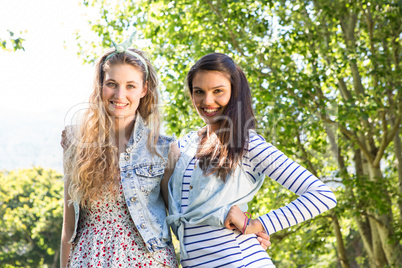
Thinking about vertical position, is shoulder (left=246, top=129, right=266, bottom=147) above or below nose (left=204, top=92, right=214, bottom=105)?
below

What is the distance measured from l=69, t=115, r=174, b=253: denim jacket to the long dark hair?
0.25 meters

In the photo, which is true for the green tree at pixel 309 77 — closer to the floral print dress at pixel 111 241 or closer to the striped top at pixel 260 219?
the striped top at pixel 260 219

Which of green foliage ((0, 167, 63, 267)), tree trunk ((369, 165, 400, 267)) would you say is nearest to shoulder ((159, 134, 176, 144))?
tree trunk ((369, 165, 400, 267))

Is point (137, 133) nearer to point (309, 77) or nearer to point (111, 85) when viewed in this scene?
point (111, 85)

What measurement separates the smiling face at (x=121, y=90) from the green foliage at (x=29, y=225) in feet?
57.5

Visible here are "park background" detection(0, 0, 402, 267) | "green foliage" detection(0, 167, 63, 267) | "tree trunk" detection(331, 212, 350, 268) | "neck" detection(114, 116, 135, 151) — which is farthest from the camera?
"green foliage" detection(0, 167, 63, 267)

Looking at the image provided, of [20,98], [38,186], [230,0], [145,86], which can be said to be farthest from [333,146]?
[20,98]

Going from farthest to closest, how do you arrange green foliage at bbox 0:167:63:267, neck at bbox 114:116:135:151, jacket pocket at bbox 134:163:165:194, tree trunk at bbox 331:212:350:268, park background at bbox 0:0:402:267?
green foliage at bbox 0:167:63:267 < tree trunk at bbox 331:212:350:268 < park background at bbox 0:0:402:267 < neck at bbox 114:116:135:151 < jacket pocket at bbox 134:163:165:194

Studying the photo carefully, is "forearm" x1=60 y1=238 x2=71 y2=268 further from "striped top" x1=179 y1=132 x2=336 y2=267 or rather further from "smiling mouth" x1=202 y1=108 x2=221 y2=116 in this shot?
"smiling mouth" x1=202 y1=108 x2=221 y2=116

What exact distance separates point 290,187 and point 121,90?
985 millimetres

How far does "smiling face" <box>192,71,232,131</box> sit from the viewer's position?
251cm

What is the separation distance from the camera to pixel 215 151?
2438 millimetres

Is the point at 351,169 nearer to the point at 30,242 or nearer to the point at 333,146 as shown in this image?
the point at 333,146

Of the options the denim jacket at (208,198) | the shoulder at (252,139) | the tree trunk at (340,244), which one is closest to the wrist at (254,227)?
the denim jacket at (208,198)
